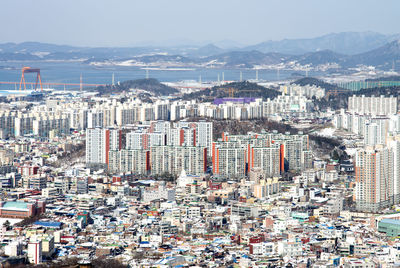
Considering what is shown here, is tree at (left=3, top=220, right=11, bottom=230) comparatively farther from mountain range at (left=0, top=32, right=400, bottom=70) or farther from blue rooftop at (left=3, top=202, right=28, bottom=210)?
mountain range at (left=0, top=32, right=400, bottom=70)

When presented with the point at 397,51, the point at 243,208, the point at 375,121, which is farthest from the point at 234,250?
the point at 397,51

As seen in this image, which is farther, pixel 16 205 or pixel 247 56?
pixel 247 56

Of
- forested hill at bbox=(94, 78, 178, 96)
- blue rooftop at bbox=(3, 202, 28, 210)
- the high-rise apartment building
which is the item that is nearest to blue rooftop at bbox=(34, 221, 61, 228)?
blue rooftop at bbox=(3, 202, 28, 210)

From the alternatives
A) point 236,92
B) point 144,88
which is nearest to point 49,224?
point 236,92

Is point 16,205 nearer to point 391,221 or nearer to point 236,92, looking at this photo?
point 391,221

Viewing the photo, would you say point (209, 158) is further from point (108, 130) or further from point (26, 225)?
point (26, 225)
